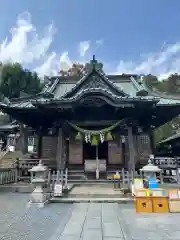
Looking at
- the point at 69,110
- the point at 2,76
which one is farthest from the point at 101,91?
the point at 2,76

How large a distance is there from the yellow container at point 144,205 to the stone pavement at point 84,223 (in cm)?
24

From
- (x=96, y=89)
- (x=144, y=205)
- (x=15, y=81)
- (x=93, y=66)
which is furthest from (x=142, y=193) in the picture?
(x=15, y=81)

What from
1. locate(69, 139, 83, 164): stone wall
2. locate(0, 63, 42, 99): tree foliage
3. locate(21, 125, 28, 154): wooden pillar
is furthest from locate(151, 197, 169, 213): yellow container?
locate(0, 63, 42, 99): tree foliage

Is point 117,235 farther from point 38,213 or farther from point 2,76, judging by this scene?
point 2,76

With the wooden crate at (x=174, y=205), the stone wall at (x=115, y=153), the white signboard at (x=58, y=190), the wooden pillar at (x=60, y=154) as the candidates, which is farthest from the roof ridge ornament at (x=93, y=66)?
the wooden crate at (x=174, y=205)

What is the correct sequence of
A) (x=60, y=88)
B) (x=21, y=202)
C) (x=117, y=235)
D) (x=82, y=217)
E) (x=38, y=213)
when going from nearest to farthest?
(x=117, y=235) → (x=82, y=217) → (x=38, y=213) → (x=21, y=202) → (x=60, y=88)

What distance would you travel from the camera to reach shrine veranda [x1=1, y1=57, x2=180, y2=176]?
11648 mm

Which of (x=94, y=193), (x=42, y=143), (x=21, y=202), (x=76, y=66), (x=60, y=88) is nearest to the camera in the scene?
(x=21, y=202)

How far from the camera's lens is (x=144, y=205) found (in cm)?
691

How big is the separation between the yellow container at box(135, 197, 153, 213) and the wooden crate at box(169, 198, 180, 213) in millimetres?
628

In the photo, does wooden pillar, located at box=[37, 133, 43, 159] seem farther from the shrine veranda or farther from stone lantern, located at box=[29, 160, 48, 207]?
stone lantern, located at box=[29, 160, 48, 207]

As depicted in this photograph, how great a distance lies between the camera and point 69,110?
12195mm

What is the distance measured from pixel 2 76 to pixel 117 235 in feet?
144

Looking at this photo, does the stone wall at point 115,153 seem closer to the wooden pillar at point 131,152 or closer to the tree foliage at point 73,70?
the wooden pillar at point 131,152
